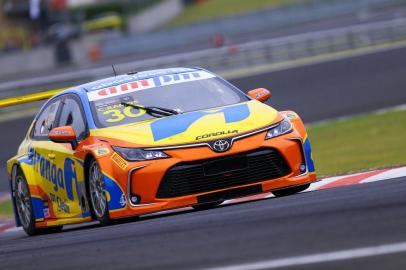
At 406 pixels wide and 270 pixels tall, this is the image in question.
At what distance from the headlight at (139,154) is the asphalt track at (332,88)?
11.0 m

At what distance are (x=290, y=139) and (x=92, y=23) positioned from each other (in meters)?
60.3

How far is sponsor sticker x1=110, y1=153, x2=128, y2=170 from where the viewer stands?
9.81m

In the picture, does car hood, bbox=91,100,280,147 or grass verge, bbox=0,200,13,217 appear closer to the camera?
car hood, bbox=91,100,280,147

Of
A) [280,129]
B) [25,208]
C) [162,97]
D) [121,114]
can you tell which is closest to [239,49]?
[25,208]

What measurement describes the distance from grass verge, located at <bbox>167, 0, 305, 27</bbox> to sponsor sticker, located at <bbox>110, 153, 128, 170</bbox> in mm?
61092

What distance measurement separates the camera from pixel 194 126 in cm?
996

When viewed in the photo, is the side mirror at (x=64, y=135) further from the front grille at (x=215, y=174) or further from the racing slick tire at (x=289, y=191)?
the racing slick tire at (x=289, y=191)

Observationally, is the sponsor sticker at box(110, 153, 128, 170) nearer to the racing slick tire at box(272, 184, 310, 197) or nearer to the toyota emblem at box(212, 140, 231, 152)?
the toyota emblem at box(212, 140, 231, 152)

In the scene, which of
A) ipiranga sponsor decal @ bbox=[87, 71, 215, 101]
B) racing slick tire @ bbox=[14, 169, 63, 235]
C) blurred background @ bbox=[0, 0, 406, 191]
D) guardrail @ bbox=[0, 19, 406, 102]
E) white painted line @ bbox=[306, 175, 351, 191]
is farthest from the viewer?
guardrail @ bbox=[0, 19, 406, 102]

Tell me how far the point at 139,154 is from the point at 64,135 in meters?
1.04

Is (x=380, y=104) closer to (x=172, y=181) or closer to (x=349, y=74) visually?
(x=349, y=74)

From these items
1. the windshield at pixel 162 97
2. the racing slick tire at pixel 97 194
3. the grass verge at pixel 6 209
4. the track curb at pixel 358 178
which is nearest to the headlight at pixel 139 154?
the racing slick tire at pixel 97 194

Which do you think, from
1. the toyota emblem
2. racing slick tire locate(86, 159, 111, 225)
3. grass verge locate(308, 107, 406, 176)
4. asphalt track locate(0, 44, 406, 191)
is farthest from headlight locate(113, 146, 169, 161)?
asphalt track locate(0, 44, 406, 191)

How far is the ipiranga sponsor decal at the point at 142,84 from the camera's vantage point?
11.1 m
